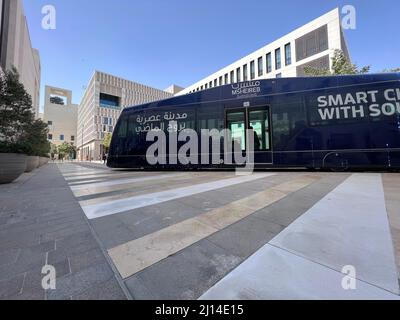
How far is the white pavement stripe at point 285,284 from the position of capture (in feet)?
4.45

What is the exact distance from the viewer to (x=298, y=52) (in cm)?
→ 3131

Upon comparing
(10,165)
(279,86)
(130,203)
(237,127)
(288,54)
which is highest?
(288,54)

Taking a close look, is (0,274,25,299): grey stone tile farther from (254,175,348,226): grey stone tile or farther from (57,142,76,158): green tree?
(57,142,76,158): green tree

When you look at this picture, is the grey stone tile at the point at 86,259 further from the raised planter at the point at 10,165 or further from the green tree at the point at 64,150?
the green tree at the point at 64,150

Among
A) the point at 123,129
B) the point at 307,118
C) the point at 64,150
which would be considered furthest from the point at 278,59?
the point at 64,150

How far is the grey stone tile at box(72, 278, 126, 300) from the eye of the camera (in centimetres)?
138

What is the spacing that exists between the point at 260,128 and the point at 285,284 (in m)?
7.74

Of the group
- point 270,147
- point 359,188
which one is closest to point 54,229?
point 359,188

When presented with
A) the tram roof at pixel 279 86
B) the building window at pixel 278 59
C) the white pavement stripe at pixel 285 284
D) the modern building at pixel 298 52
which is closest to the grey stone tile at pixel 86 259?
the white pavement stripe at pixel 285 284

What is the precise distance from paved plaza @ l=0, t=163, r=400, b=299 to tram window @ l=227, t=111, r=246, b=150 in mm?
5221

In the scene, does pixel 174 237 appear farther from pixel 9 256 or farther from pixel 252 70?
pixel 252 70

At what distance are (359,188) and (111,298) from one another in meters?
5.34

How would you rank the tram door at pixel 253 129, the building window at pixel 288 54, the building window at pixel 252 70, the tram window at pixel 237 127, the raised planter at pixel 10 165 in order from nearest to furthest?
the raised planter at pixel 10 165
the tram door at pixel 253 129
the tram window at pixel 237 127
the building window at pixel 288 54
the building window at pixel 252 70
